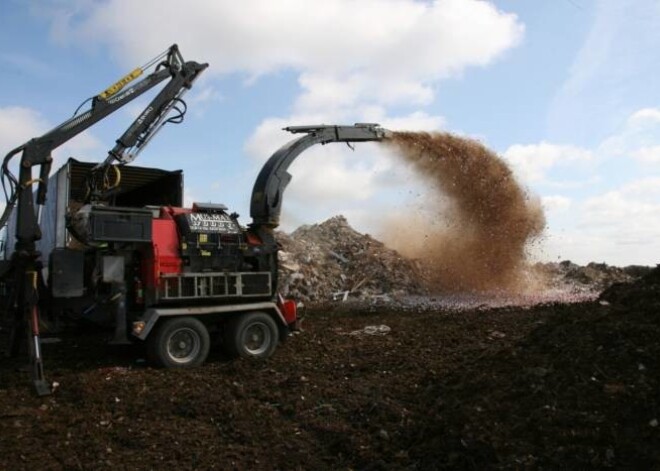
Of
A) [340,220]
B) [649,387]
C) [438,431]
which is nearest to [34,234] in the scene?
[438,431]

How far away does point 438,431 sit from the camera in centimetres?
530

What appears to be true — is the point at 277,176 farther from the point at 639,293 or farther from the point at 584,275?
the point at 584,275

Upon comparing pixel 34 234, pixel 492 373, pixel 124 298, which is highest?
pixel 34 234

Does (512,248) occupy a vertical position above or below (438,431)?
above

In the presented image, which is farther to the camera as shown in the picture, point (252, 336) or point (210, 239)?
point (252, 336)

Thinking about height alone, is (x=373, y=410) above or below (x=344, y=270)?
below

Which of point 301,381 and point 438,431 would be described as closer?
point 438,431

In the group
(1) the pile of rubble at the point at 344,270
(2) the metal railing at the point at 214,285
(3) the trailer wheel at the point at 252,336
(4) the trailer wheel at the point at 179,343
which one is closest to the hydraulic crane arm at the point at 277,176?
(2) the metal railing at the point at 214,285

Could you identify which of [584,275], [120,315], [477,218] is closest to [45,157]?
[120,315]

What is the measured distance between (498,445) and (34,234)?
21.1 ft

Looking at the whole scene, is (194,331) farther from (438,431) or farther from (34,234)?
(438,431)

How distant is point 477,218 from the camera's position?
16.6 metres

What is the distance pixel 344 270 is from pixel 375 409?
551 inches

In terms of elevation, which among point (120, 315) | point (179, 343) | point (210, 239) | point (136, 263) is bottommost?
point (179, 343)
